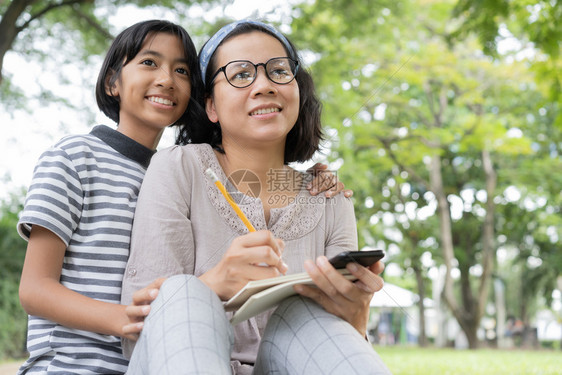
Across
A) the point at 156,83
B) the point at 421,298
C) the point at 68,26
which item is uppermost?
the point at 68,26

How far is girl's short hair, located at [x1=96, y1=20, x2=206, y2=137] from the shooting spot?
1.38 meters

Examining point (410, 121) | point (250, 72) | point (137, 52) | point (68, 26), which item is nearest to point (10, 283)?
point (68, 26)

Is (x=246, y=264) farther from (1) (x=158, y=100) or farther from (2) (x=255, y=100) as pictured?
(1) (x=158, y=100)

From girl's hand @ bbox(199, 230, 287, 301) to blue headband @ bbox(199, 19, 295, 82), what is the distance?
0.54 metres

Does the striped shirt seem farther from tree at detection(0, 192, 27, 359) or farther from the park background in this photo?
tree at detection(0, 192, 27, 359)

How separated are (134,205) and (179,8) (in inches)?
149

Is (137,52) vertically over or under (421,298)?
over

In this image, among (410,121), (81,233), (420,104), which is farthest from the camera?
(420,104)

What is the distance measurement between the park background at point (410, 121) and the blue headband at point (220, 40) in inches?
2.6

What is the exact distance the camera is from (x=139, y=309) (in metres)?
0.92

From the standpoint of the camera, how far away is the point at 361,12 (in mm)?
5082

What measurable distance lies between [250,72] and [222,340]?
2.00 ft

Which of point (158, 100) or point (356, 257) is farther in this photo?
point (158, 100)

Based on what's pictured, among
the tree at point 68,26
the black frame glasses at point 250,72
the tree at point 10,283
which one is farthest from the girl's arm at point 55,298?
the tree at point 10,283
